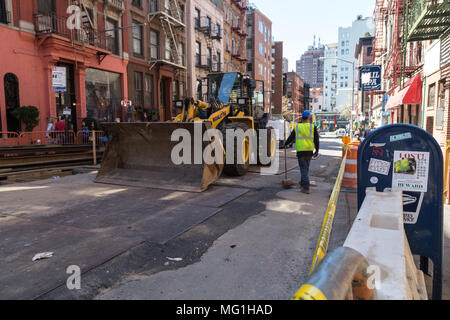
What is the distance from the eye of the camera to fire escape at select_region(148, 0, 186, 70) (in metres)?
21.8

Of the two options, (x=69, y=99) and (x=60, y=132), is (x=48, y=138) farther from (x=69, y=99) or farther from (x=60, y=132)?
(x=69, y=99)

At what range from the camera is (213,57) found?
31.5 m

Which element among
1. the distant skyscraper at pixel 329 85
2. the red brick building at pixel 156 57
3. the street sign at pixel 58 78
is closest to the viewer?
the street sign at pixel 58 78

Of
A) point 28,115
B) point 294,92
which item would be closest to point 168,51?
point 28,115

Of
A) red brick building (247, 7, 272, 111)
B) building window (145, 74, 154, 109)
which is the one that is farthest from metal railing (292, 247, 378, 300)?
red brick building (247, 7, 272, 111)

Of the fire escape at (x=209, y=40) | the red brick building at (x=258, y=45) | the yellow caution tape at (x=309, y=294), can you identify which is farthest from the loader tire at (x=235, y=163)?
the red brick building at (x=258, y=45)

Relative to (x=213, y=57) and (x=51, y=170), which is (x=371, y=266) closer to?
(x=51, y=170)

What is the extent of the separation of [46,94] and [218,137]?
37.2 ft

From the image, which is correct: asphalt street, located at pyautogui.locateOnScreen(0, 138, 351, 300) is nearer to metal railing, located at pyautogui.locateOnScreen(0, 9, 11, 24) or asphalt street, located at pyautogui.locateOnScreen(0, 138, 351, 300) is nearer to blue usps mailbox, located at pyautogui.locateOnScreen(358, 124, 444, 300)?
blue usps mailbox, located at pyautogui.locateOnScreen(358, 124, 444, 300)

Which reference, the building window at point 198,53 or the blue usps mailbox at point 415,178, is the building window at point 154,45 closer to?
the building window at point 198,53

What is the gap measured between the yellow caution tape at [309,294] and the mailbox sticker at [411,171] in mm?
2487

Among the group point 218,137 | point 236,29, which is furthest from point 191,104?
point 236,29

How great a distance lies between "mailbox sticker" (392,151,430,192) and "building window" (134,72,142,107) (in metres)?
19.7

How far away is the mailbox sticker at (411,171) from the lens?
3.19 metres
